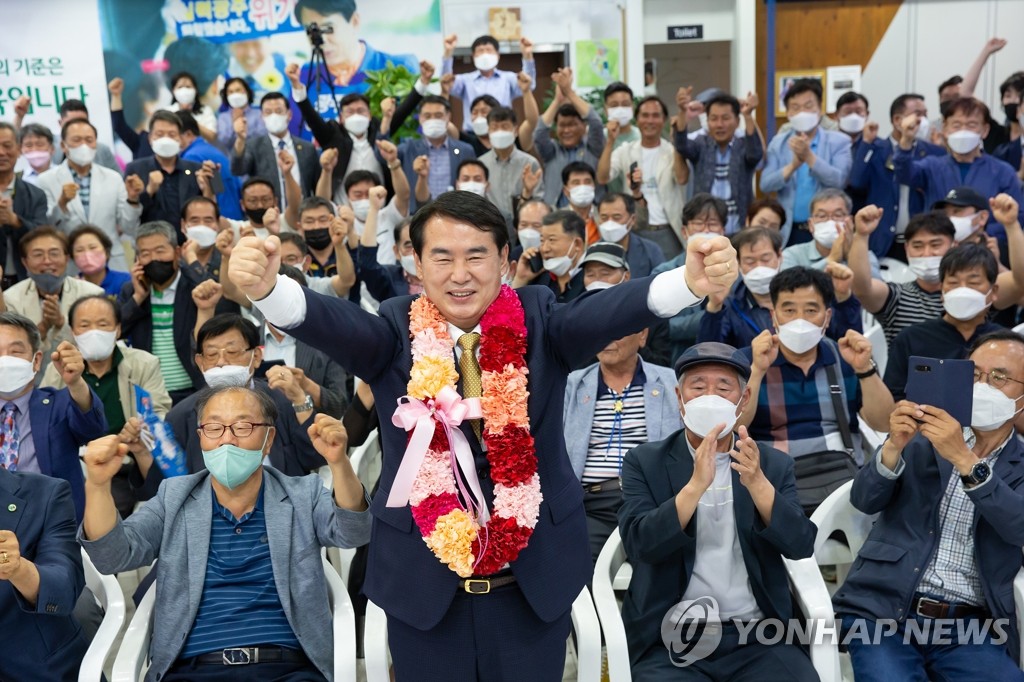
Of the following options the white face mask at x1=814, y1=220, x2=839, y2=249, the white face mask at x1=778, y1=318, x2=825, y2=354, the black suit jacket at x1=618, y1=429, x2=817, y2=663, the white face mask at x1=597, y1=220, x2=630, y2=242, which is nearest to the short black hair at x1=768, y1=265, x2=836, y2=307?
the white face mask at x1=778, y1=318, x2=825, y2=354

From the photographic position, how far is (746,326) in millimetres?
4316

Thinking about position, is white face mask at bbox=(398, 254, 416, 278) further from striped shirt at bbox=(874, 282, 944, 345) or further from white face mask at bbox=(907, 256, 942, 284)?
white face mask at bbox=(907, 256, 942, 284)

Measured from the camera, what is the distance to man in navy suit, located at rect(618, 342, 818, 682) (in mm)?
2807

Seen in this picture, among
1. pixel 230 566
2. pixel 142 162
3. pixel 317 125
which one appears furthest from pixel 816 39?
pixel 230 566

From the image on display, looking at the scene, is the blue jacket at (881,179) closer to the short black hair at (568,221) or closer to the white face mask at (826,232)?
the white face mask at (826,232)

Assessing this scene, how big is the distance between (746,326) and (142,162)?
14.1 ft

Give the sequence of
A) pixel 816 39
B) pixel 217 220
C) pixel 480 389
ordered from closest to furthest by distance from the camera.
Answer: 1. pixel 480 389
2. pixel 217 220
3. pixel 816 39

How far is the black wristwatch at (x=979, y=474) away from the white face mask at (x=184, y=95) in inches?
272

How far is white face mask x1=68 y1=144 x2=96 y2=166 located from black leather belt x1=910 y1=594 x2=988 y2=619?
557 centimetres

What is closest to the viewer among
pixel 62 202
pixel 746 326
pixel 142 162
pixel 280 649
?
pixel 280 649

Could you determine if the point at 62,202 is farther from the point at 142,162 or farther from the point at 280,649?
the point at 280,649

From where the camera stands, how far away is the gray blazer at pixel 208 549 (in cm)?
280

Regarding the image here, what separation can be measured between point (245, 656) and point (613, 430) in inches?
61.4

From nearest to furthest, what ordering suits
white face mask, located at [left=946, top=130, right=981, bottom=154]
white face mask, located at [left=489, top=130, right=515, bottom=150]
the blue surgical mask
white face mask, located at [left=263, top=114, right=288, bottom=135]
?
the blue surgical mask < white face mask, located at [left=946, top=130, right=981, bottom=154] < white face mask, located at [left=489, top=130, right=515, bottom=150] < white face mask, located at [left=263, top=114, right=288, bottom=135]
